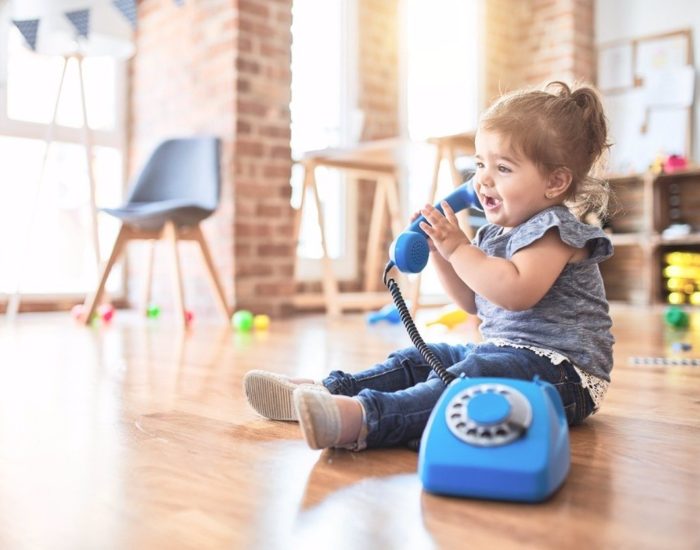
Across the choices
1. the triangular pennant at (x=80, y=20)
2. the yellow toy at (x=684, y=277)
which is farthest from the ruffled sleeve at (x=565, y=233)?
the yellow toy at (x=684, y=277)

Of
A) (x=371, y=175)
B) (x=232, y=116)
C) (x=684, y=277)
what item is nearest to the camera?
(x=232, y=116)

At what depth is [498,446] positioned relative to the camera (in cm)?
76

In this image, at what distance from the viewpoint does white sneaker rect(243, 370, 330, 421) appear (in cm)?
114

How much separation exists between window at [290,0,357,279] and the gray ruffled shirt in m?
2.99

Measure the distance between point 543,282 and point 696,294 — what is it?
386 cm

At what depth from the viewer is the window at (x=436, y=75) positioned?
466 centimetres

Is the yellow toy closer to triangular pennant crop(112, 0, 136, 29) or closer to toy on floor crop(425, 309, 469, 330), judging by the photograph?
toy on floor crop(425, 309, 469, 330)

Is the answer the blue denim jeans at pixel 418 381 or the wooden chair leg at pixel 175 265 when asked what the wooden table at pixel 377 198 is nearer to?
the wooden chair leg at pixel 175 265

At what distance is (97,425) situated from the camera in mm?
1096

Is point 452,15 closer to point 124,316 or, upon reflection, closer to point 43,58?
point 43,58

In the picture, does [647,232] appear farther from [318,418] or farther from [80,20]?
[318,418]

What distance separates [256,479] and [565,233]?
515 millimetres

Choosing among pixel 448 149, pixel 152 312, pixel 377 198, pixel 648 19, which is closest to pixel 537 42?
pixel 648 19

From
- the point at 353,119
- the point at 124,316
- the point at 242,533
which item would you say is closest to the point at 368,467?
the point at 242,533
